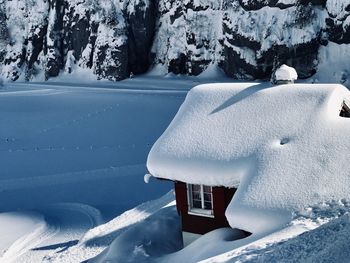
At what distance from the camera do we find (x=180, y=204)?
12.7 meters

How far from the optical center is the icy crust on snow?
9828 millimetres

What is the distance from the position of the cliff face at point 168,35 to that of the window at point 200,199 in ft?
123

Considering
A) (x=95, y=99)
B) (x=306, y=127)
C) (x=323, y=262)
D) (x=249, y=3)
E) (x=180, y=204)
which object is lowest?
(x=95, y=99)

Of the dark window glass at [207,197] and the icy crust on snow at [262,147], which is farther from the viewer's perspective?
the dark window glass at [207,197]

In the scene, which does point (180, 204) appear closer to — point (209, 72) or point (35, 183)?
point (35, 183)

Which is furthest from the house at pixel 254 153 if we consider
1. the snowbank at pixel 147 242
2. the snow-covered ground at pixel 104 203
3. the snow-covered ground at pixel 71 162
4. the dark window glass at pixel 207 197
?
the snow-covered ground at pixel 71 162

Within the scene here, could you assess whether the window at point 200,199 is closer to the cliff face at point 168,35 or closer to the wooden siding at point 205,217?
the wooden siding at point 205,217

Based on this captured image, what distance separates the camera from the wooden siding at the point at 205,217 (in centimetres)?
1164

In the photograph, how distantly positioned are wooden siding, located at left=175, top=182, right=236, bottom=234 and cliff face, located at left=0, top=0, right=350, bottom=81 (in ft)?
123

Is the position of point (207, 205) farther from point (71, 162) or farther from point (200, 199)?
point (71, 162)

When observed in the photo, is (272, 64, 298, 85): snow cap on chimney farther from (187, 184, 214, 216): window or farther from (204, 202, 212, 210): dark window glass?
(204, 202, 212, 210): dark window glass

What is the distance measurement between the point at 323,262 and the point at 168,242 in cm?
736

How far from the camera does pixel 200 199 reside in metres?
12.4

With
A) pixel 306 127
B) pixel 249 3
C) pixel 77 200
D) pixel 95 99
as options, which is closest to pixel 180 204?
pixel 306 127
